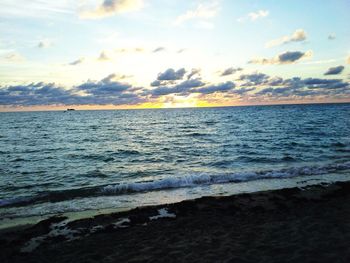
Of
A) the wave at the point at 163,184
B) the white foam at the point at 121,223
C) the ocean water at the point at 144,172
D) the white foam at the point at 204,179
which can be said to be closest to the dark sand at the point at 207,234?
the white foam at the point at 121,223

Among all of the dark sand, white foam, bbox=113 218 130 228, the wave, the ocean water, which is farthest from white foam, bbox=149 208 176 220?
the wave

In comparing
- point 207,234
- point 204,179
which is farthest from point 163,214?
point 204,179

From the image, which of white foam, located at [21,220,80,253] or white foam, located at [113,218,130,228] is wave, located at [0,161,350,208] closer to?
white foam, located at [21,220,80,253]

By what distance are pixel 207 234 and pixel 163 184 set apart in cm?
793

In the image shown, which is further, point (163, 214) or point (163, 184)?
point (163, 184)

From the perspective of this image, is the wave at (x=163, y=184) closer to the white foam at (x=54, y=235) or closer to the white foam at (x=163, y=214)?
the white foam at (x=54, y=235)

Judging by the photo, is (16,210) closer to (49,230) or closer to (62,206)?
(62,206)

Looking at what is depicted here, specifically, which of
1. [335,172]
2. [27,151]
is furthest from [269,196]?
[27,151]

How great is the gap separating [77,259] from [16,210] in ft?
22.2

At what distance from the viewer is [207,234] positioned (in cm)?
1021

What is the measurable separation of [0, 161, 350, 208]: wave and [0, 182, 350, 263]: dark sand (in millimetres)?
4064

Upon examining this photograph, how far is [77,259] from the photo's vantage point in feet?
28.6

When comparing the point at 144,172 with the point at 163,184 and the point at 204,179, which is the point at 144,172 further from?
the point at 204,179

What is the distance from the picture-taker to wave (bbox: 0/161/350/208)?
15.6 metres
